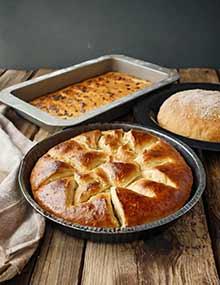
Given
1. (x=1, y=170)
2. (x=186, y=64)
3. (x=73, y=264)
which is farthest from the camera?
(x=186, y=64)

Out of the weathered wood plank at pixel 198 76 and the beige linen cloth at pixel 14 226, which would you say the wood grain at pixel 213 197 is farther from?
the weathered wood plank at pixel 198 76

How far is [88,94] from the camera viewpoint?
1467 mm

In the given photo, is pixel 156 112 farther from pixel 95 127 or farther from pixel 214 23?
pixel 214 23

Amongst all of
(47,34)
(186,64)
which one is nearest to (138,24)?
(186,64)

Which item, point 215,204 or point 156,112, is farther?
point 156,112

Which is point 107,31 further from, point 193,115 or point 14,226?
point 14,226

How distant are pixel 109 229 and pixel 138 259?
84 millimetres

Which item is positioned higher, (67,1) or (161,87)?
(67,1)

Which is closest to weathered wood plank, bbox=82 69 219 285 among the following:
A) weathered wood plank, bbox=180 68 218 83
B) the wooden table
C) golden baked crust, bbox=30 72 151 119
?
the wooden table

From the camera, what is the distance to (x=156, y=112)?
4.24ft

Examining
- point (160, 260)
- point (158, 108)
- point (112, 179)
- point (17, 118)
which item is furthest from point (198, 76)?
point (160, 260)

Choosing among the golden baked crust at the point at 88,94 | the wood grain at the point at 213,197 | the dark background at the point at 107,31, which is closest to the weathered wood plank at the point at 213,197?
the wood grain at the point at 213,197

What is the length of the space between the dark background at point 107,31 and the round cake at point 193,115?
73 cm

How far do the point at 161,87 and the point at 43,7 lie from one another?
2.54ft
